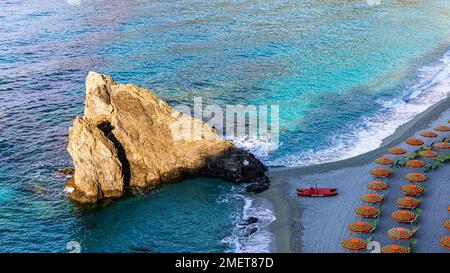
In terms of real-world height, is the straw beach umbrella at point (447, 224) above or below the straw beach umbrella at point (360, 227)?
above

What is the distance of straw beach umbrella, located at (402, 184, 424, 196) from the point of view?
55609 mm

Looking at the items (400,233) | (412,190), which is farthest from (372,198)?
(400,233)

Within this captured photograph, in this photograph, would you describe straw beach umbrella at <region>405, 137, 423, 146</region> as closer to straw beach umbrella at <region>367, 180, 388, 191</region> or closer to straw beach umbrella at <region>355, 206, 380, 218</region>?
straw beach umbrella at <region>367, 180, 388, 191</region>

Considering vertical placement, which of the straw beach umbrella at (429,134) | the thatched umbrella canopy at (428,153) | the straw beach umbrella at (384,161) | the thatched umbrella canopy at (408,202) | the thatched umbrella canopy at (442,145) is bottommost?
the thatched umbrella canopy at (408,202)

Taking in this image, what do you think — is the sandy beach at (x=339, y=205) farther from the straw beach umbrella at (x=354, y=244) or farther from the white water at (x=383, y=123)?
the white water at (x=383, y=123)

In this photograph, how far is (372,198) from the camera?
5519 centimetres

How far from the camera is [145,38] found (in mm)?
116125

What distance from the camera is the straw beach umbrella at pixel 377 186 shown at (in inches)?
2265

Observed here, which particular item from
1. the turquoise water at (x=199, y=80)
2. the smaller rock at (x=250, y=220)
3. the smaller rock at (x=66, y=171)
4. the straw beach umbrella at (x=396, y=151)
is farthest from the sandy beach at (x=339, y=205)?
the smaller rock at (x=66, y=171)

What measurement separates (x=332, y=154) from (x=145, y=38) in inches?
2383

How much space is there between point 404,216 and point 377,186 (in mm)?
6890

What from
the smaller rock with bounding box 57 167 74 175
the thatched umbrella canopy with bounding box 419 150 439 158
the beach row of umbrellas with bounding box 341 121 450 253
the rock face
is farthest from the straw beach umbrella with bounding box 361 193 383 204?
the smaller rock with bounding box 57 167 74 175

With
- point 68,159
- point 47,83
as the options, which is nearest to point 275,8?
point 47,83
